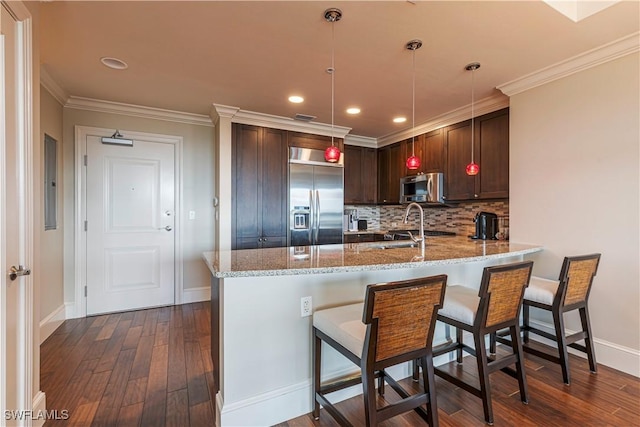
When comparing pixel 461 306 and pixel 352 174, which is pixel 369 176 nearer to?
pixel 352 174

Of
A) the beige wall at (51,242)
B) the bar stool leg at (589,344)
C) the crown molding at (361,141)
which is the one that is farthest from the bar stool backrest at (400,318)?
the crown molding at (361,141)

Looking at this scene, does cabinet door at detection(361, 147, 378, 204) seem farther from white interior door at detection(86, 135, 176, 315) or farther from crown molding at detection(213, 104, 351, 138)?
white interior door at detection(86, 135, 176, 315)

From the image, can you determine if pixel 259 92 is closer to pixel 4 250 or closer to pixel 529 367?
pixel 4 250

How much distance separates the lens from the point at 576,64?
2.42 m

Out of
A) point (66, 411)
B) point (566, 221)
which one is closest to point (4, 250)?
point (66, 411)

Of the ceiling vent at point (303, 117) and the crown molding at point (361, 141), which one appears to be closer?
the ceiling vent at point (303, 117)

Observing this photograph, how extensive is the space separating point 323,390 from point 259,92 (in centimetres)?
269

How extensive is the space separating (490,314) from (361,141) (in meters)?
3.71

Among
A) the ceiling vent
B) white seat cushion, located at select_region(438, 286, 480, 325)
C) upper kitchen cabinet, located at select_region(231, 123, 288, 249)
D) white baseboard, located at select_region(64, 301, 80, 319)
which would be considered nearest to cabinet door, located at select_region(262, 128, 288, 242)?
upper kitchen cabinet, located at select_region(231, 123, 288, 249)

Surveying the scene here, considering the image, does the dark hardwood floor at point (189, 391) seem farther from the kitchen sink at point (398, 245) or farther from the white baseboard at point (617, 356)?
the kitchen sink at point (398, 245)

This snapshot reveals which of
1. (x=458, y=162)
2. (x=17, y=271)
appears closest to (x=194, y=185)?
(x=17, y=271)

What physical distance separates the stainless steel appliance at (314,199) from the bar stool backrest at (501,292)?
8.67 feet

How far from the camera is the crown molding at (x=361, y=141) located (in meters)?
4.86

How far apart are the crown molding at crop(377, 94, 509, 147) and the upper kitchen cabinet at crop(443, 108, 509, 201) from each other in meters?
0.06
